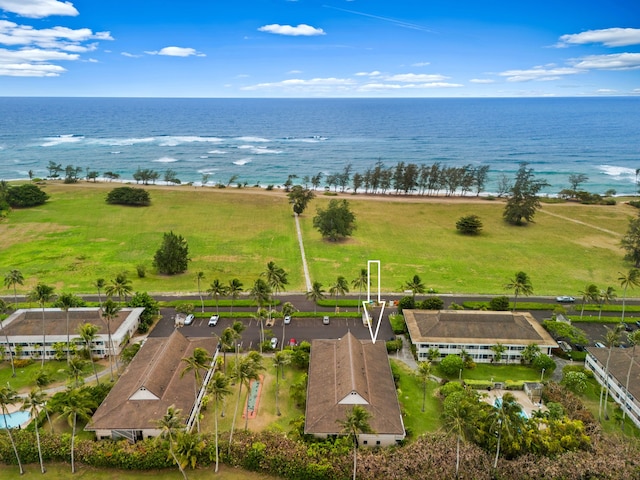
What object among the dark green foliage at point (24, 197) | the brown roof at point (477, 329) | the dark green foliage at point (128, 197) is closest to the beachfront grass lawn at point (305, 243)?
the dark green foliage at point (128, 197)

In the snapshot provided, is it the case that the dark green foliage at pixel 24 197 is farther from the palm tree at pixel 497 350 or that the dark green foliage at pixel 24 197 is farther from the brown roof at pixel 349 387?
the palm tree at pixel 497 350

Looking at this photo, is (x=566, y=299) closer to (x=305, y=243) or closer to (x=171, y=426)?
(x=305, y=243)

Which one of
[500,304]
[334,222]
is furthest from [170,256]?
[500,304]

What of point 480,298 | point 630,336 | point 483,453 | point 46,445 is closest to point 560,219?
point 480,298

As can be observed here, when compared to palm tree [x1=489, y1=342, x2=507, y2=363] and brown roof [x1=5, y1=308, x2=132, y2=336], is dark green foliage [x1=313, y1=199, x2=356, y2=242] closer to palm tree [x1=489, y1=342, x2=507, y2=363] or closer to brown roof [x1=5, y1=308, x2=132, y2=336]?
brown roof [x1=5, y1=308, x2=132, y2=336]

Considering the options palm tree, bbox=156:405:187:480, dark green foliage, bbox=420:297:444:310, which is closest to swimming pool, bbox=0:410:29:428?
palm tree, bbox=156:405:187:480

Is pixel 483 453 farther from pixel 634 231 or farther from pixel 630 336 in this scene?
pixel 634 231
